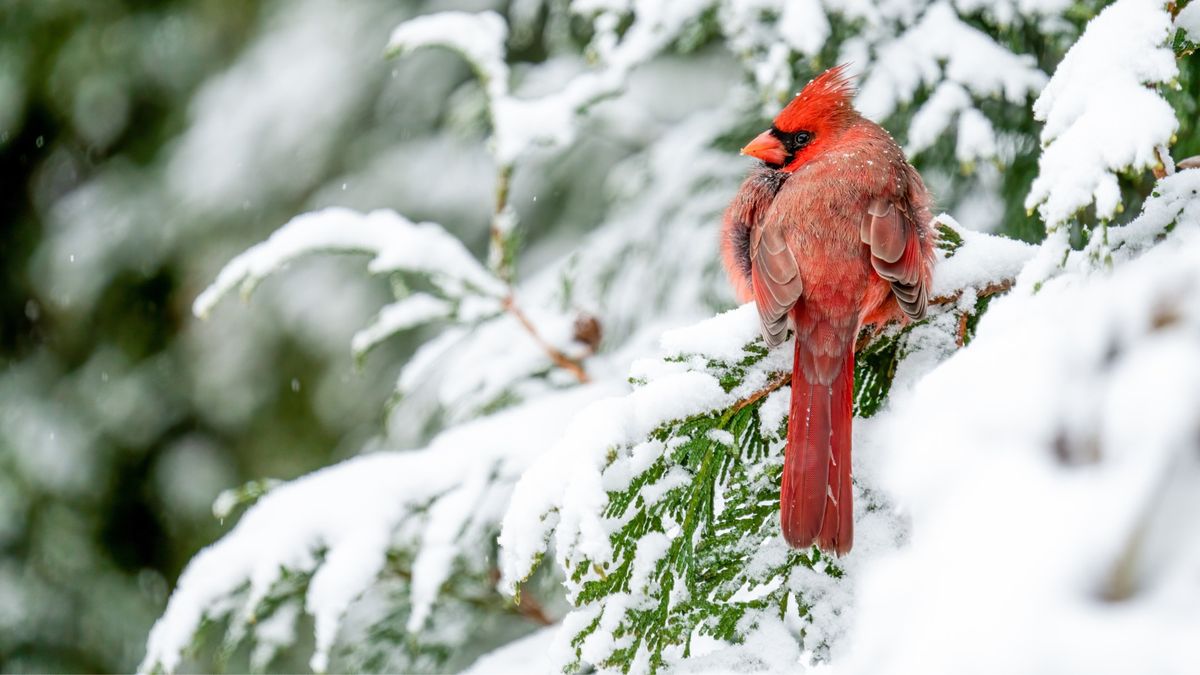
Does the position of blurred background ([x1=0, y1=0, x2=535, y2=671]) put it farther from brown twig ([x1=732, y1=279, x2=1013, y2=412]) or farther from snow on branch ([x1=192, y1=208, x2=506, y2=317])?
brown twig ([x1=732, y1=279, x2=1013, y2=412])

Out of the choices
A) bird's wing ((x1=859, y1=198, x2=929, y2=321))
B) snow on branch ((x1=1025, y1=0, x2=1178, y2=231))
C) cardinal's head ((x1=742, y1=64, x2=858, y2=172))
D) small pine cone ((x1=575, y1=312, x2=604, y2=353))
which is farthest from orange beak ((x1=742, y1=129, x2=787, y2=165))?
snow on branch ((x1=1025, y1=0, x2=1178, y2=231))

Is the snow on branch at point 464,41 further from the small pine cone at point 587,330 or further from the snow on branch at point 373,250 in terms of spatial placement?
the small pine cone at point 587,330

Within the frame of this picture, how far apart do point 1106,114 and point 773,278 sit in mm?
627

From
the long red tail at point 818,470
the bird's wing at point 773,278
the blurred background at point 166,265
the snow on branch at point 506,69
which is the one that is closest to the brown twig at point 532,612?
the snow on branch at point 506,69

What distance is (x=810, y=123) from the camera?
1.85 m

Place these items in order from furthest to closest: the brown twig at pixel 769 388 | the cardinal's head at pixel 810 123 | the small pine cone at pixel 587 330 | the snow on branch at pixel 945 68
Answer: the small pine cone at pixel 587 330 < the snow on branch at pixel 945 68 < the cardinal's head at pixel 810 123 < the brown twig at pixel 769 388

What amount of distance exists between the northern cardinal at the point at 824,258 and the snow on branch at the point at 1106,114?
0.36 metres

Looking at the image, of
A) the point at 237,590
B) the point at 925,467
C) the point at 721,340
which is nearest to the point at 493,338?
the point at 237,590

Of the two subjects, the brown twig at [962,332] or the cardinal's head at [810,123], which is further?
the cardinal's head at [810,123]

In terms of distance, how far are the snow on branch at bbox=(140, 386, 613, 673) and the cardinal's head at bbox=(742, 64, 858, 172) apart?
0.57 m

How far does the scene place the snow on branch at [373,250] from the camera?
6.72 ft

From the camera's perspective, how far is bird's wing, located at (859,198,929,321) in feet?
4.40

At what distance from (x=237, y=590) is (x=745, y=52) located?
4.36 ft

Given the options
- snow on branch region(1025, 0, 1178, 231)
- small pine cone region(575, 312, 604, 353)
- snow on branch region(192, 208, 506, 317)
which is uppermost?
snow on branch region(1025, 0, 1178, 231)
